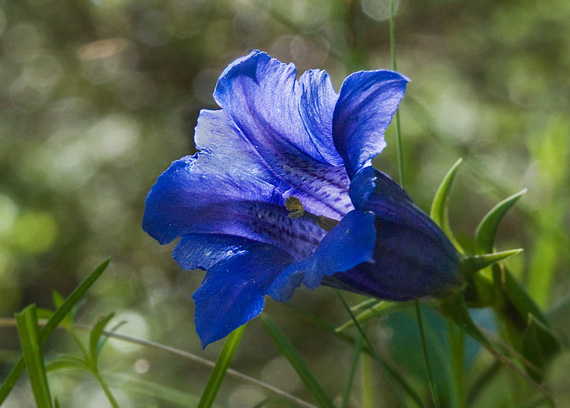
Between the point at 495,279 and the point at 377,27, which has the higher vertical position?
the point at 377,27

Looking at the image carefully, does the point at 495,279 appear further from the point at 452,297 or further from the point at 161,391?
the point at 161,391

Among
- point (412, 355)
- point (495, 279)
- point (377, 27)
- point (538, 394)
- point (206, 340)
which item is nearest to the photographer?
point (206, 340)

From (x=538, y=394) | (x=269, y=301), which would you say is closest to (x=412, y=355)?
(x=538, y=394)

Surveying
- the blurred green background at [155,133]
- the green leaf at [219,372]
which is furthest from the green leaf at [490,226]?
the blurred green background at [155,133]

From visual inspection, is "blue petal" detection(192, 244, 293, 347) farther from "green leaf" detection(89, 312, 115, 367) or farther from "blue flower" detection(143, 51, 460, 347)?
"green leaf" detection(89, 312, 115, 367)

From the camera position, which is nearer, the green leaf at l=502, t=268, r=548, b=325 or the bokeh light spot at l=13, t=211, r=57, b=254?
the green leaf at l=502, t=268, r=548, b=325

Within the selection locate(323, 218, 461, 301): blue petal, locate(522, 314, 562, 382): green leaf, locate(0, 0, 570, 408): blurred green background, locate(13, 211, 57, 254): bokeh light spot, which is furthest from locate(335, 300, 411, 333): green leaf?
locate(13, 211, 57, 254): bokeh light spot

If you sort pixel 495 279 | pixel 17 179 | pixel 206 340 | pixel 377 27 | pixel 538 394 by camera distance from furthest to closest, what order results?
pixel 377 27 → pixel 17 179 → pixel 538 394 → pixel 495 279 → pixel 206 340
